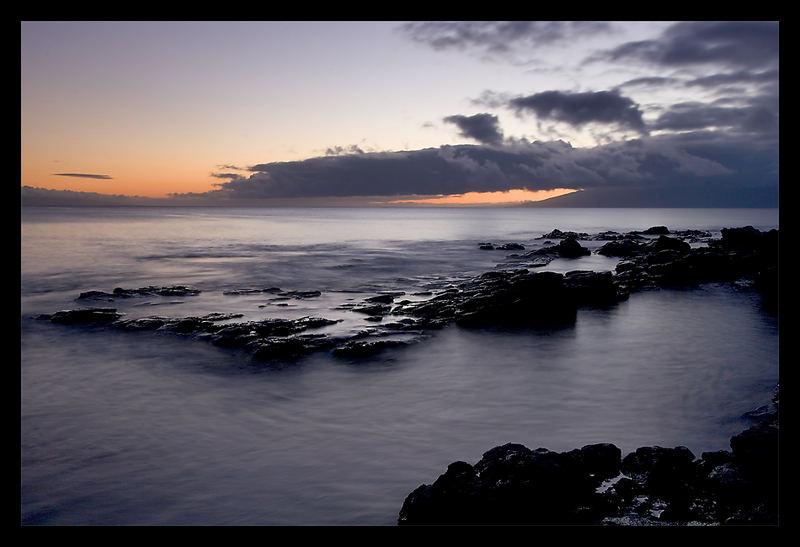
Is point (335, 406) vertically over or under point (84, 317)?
under

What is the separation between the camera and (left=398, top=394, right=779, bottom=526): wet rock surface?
5.52 metres

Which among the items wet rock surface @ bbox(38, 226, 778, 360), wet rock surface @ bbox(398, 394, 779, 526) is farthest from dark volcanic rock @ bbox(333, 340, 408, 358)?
wet rock surface @ bbox(398, 394, 779, 526)

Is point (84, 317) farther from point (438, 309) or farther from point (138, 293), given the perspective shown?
point (438, 309)

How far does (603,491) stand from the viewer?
6.12 meters

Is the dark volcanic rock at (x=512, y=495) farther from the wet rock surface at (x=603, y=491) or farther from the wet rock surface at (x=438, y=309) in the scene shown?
the wet rock surface at (x=438, y=309)

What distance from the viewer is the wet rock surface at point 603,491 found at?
18.1ft

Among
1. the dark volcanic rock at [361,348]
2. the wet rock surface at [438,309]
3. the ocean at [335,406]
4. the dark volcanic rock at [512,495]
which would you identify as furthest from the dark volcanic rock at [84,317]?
the dark volcanic rock at [512,495]

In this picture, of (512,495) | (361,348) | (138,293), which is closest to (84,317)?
(138,293)

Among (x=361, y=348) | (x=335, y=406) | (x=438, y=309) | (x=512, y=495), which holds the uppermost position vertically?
(x=438, y=309)

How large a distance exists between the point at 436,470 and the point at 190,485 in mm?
3516

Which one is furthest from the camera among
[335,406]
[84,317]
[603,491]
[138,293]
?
[138,293]

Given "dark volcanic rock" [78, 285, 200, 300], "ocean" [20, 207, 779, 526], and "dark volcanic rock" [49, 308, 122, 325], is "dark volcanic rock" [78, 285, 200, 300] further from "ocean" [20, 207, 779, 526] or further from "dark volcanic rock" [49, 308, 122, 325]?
"dark volcanic rock" [49, 308, 122, 325]

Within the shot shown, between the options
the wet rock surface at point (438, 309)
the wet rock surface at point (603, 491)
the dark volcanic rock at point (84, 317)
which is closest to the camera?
the wet rock surface at point (603, 491)

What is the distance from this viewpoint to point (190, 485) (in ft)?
24.0
